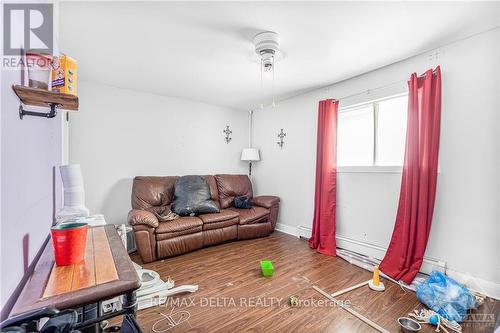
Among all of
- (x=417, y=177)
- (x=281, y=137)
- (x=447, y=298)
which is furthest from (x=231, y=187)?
(x=447, y=298)

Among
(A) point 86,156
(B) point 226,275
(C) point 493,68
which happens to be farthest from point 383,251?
(A) point 86,156

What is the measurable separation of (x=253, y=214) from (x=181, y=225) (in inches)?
45.4

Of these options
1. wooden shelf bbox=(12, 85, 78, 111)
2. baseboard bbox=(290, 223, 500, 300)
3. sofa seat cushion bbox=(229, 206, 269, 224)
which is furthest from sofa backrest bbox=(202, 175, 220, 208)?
wooden shelf bbox=(12, 85, 78, 111)

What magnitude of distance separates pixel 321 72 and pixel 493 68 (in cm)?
151

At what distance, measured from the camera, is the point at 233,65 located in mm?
2533

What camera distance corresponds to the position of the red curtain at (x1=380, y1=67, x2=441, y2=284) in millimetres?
2123

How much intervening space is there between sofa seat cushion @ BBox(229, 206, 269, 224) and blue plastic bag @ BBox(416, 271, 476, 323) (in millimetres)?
2098

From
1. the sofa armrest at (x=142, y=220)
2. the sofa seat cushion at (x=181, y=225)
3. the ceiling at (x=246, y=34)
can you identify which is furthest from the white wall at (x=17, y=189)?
the sofa seat cushion at (x=181, y=225)

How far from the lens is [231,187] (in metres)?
4.00

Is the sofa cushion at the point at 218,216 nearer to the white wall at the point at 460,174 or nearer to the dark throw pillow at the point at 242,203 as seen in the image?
the dark throw pillow at the point at 242,203

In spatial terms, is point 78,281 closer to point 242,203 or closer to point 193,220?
point 193,220

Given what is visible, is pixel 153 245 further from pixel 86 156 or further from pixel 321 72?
pixel 321 72

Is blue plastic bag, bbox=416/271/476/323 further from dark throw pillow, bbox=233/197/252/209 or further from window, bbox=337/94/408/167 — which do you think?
dark throw pillow, bbox=233/197/252/209

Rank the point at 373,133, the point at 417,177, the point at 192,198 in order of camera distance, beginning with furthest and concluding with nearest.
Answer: the point at 192,198
the point at 373,133
the point at 417,177
